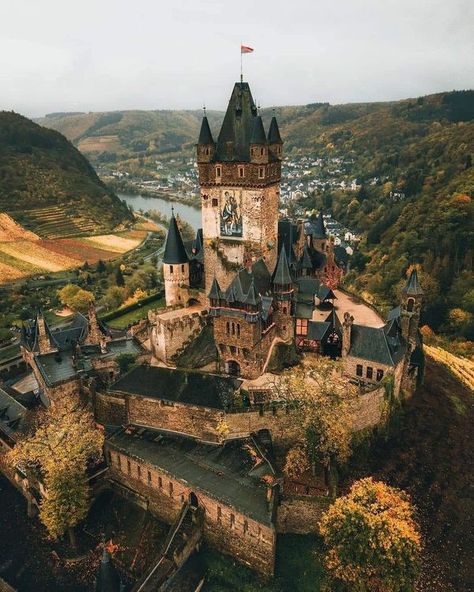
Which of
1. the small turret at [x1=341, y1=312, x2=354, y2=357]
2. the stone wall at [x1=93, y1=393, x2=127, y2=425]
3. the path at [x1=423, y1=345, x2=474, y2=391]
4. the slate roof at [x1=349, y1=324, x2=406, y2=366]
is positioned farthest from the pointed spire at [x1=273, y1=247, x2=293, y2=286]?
the path at [x1=423, y1=345, x2=474, y2=391]

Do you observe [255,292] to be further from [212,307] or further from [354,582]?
[354,582]

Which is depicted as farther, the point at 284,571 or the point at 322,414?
the point at 322,414

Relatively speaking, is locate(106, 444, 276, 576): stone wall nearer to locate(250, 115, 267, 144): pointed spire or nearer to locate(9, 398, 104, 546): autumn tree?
locate(9, 398, 104, 546): autumn tree

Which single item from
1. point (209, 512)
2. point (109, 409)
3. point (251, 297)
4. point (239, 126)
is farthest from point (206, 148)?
point (209, 512)

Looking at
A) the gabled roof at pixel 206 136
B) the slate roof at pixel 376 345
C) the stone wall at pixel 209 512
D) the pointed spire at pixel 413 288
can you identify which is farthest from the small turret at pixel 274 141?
the stone wall at pixel 209 512

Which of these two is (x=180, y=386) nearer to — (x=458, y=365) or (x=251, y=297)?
(x=251, y=297)

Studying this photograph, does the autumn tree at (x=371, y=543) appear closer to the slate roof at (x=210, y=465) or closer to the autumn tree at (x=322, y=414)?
the slate roof at (x=210, y=465)
